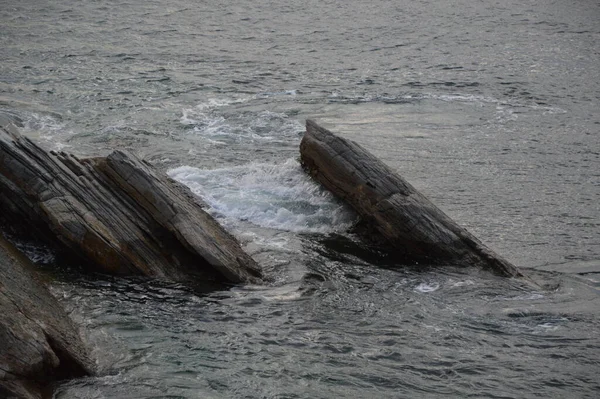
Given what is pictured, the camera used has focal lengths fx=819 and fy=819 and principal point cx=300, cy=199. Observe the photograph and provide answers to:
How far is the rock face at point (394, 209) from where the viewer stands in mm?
12422

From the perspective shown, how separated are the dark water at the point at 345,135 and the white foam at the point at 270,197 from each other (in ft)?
0.17

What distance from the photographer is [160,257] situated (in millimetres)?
11477

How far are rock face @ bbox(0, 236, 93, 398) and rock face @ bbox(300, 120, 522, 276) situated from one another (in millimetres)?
5379

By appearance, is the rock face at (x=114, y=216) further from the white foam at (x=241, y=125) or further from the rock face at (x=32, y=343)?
the white foam at (x=241, y=125)

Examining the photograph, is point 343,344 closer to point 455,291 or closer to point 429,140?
point 455,291

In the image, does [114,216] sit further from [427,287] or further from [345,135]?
[345,135]

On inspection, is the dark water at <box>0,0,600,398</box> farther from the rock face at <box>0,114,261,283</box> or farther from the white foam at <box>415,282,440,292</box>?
the rock face at <box>0,114,261,283</box>

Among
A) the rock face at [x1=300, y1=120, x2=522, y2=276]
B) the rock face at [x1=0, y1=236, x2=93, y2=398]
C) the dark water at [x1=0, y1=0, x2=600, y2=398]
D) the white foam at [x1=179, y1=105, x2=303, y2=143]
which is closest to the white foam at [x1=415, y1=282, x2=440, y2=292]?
the dark water at [x1=0, y1=0, x2=600, y2=398]

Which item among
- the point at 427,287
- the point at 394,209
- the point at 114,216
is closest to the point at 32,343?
the point at 114,216

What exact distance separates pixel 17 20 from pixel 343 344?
942 inches

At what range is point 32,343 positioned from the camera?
848cm

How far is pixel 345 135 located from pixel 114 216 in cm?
879

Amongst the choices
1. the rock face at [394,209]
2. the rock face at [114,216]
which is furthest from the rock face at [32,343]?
the rock face at [394,209]

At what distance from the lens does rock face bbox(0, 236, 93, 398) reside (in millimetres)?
8242
